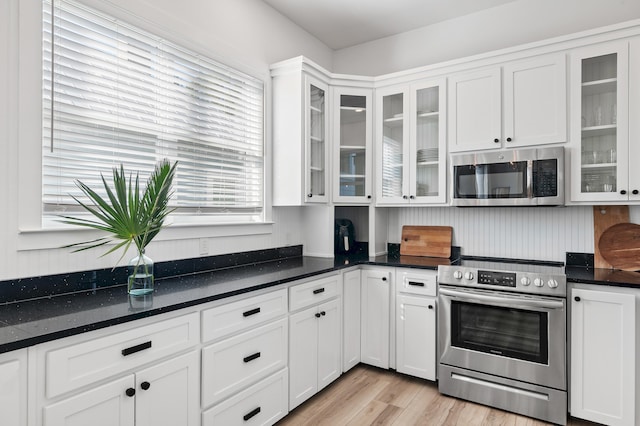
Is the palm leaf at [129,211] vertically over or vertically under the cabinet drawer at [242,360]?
over

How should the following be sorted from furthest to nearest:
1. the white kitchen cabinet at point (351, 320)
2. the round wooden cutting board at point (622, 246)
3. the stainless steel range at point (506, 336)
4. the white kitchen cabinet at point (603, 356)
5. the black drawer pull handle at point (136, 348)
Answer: the white kitchen cabinet at point (351, 320), the round wooden cutting board at point (622, 246), the stainless steel range at point (506, 336), the white kitchen cabinet at point (603, 356), the black drawer pull handle at point (136, 348)

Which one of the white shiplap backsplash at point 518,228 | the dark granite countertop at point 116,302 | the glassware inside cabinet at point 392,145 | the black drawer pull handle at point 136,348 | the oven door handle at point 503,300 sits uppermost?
the glassware inside cabinet at point 392,145

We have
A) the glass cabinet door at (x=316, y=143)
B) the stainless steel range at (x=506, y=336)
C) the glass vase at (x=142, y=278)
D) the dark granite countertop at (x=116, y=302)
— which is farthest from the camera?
the glass cabinet door at (x=316, y=143)

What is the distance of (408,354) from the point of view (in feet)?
9.55

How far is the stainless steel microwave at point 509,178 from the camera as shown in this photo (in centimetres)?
263

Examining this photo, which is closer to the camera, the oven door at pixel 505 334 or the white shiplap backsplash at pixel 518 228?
the oven door at pixel 505 334

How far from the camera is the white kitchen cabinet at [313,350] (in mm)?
2412

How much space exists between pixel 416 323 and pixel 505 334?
1.98 ft

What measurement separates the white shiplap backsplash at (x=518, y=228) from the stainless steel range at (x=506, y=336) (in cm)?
29

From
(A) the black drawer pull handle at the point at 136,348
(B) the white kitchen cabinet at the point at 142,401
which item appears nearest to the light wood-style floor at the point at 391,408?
(B) the white kitchen cabinet at the point at 142,401

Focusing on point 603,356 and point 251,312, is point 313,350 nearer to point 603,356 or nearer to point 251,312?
point 251,312

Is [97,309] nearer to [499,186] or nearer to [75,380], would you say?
[75,380]

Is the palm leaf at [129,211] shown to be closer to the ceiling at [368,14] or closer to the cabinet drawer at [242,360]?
the cabinet drawer at [242,360]

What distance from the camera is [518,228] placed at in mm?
3084
